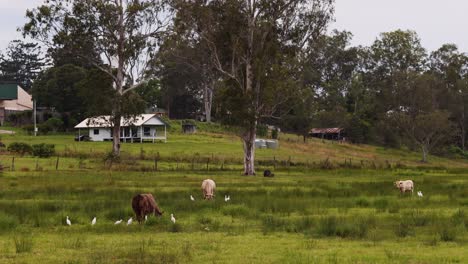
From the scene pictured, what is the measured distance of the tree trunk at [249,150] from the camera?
174 feet

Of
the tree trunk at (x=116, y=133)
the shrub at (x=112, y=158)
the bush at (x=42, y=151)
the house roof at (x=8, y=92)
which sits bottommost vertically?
the shrub at (x=112, y=158)

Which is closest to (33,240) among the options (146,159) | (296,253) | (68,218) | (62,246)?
(62,246)

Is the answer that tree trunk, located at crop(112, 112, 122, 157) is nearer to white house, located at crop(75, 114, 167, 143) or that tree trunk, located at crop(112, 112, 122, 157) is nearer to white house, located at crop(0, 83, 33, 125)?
white house, located at crop(75, 114, 167, 143)

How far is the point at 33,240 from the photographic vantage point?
17172 mm

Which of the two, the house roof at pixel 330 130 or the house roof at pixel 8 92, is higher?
the house roof at pixel 8 92

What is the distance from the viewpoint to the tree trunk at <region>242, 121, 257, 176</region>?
5294cm

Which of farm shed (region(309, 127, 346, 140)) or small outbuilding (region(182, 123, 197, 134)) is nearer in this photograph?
small outbuilding (region(182, 123, 197, 134))

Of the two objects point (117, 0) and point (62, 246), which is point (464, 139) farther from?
point (62, 246)

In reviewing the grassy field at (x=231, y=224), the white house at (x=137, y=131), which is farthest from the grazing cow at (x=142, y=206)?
the white house at (x=137, y=131)

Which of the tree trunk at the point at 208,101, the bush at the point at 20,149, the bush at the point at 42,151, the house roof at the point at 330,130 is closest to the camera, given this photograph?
the bush at the point at 42,151

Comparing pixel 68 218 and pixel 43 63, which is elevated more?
pixel 43 63

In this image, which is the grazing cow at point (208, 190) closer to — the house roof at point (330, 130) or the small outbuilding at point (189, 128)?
the small outbuilding at point (189, 128)

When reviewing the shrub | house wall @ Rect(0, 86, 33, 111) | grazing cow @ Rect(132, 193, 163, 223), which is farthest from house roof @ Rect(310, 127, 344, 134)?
grazing cow @ Rect(132, 193, 163, 223)

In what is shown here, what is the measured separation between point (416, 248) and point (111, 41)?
175 feet
